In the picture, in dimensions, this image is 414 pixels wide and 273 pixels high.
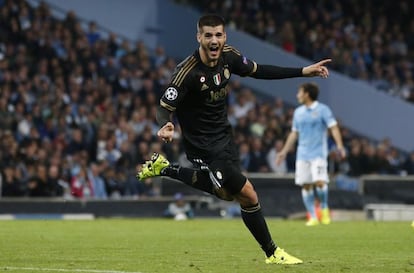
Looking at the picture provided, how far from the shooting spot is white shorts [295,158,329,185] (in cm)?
2053

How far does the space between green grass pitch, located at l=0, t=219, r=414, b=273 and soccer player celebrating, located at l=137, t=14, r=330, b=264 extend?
0.51 metres

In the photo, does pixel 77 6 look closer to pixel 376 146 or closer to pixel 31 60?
pixel 31 60

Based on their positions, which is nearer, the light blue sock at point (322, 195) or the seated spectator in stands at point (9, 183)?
the light blue sock at point (322, 195)

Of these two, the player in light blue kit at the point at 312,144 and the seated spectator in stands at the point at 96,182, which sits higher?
the player in light blue kit at the point at 312,144

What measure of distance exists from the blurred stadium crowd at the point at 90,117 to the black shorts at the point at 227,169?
45.0 feet

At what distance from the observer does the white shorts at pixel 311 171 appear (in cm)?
2053

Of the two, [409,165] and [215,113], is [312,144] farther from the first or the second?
[409,165]

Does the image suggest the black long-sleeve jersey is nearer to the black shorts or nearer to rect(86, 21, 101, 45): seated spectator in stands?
the black shorts

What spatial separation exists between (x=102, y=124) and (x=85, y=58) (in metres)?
2.99

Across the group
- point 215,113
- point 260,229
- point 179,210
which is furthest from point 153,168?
point 179,210

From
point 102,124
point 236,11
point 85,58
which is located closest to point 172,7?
point 236,11

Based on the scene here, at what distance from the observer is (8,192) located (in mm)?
24469

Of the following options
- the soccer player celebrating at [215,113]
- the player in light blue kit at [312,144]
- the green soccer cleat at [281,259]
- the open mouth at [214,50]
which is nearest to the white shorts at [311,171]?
the player in light blue kit at [312,144]

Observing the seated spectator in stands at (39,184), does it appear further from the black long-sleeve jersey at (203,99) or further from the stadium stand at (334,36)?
the black long-sleeve jersey at (203,99)
